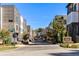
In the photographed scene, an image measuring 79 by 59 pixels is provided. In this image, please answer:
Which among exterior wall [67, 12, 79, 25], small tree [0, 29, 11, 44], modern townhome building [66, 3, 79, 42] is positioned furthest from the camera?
small tree [0, 29, 11, 44]

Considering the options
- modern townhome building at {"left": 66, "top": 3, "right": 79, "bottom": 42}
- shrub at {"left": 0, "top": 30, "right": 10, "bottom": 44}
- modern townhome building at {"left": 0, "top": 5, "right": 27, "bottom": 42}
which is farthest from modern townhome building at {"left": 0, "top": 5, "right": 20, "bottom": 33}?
modern townhome building at {"left": 66, "top": 3, "right": 79, "bottom": 42}

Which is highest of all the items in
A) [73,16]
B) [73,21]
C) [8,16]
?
[8,16]

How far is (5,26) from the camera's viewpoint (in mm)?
39469

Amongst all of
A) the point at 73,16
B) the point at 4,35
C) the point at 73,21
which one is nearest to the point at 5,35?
the point at 4,35

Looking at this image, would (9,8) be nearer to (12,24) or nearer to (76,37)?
(12,24)

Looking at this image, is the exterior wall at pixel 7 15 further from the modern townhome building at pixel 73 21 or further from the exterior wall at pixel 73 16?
the exterior wall at pixel 73 16

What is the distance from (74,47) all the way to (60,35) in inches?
216

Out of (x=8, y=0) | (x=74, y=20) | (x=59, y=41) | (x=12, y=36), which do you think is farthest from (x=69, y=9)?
(x=8, y=0)

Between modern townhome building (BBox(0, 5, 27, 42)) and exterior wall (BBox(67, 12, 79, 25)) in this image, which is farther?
modern townhome building (BBox(0, 5, 27, 42))

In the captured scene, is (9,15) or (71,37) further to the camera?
(9,15)

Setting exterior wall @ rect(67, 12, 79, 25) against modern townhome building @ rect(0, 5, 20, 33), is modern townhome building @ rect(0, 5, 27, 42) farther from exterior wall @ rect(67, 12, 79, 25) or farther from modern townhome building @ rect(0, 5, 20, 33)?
exterior wall @ rect(67, 12, 79, 25)

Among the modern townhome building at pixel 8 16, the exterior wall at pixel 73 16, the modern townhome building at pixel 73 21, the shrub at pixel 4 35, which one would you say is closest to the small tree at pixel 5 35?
the shrub at pixel 4 35

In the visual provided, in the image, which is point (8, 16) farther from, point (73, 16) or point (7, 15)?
point (73, 16)

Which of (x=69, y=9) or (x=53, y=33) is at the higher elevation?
(x=69, y=9)
